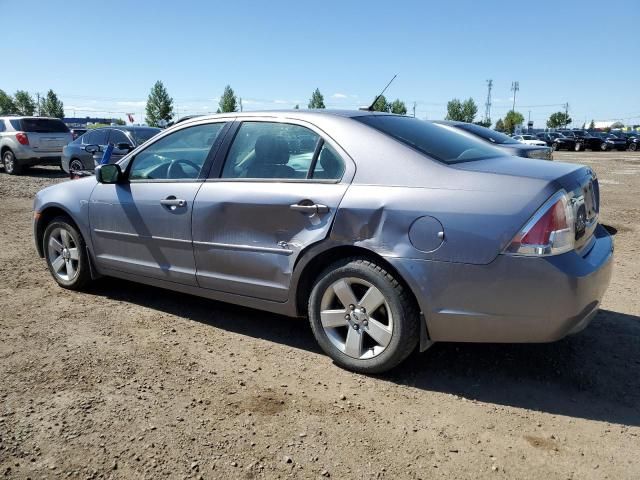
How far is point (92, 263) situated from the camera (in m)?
4.82

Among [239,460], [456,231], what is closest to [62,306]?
[239,460]

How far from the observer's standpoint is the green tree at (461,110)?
87500 millimetres

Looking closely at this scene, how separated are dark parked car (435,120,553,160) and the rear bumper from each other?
197 inches

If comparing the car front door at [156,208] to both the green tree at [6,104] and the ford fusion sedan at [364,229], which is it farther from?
the green tree at [6,104]

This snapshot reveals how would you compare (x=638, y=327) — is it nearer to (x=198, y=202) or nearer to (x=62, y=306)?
(x=198, y=202)

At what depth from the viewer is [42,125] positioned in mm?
16125

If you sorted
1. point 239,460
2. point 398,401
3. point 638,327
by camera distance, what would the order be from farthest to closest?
point 638,327, point 398,401, point 239,460

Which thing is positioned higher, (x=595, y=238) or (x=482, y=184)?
(x=482, y=184)

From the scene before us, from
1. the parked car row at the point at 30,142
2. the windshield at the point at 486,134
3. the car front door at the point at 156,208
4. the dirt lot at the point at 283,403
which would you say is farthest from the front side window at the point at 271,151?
the parked car row at the point at 30,142

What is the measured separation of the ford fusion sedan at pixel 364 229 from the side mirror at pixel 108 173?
2 centimetres

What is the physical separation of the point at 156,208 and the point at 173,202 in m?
0.22

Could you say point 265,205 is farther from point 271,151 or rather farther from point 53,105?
point 53,105

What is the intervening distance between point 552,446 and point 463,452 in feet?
1.46

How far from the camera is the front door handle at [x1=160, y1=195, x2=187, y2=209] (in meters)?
3.98
